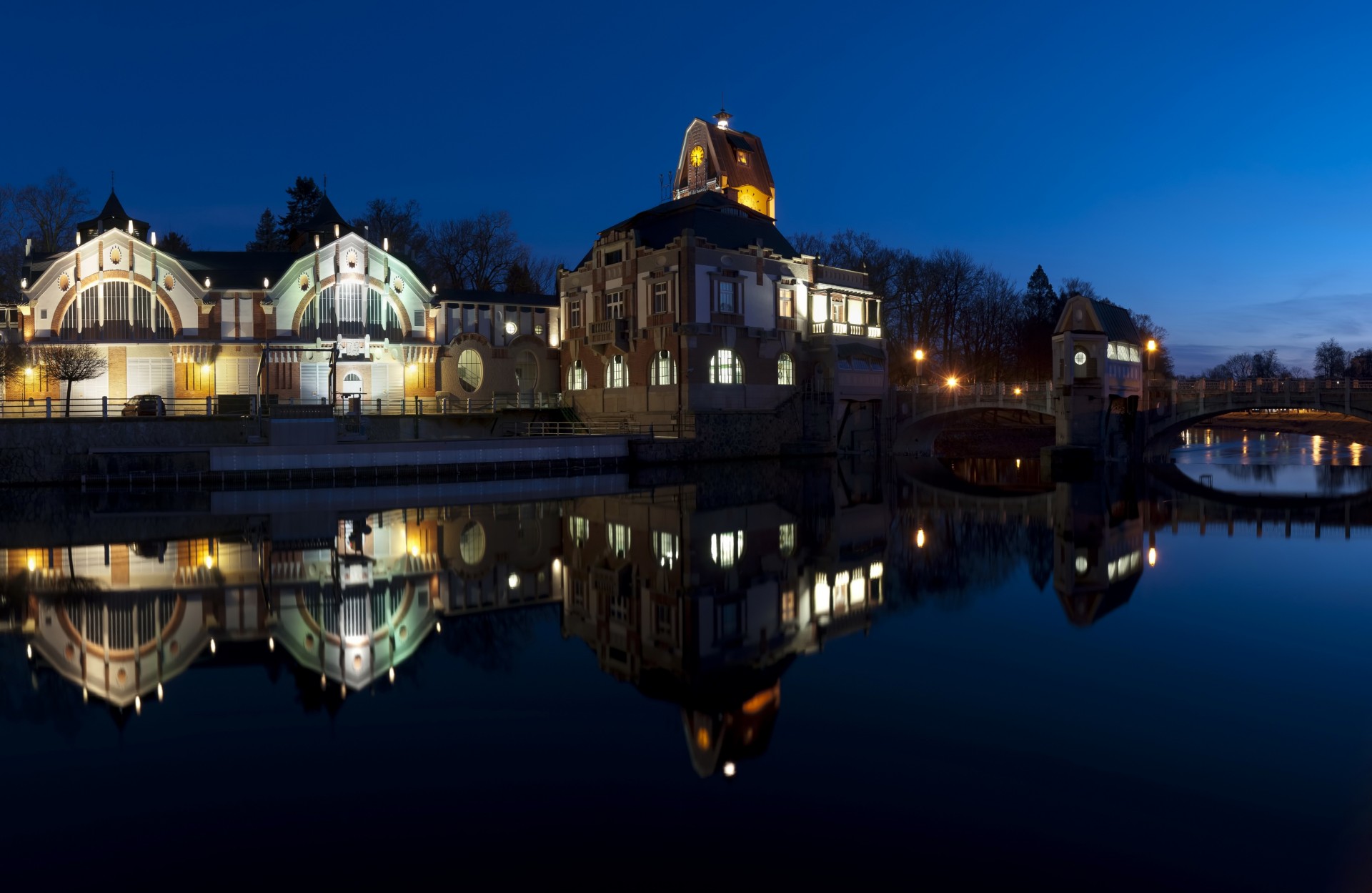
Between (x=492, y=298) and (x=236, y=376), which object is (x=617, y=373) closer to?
(x=492, y=298)

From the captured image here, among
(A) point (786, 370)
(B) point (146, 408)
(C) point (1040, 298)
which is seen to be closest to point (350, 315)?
(B) point (146, 408)

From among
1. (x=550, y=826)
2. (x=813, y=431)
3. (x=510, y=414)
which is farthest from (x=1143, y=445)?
(x=550, y=826)

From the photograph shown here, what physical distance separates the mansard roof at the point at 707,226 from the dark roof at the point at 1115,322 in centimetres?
1670

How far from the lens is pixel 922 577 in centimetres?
1791

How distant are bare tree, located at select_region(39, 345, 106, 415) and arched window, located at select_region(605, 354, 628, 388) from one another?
26057mm

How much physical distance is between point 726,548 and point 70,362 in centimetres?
4145

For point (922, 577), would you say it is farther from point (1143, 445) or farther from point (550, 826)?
point (1143, 445)

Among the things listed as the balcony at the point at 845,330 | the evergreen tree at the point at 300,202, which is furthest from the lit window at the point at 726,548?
the evergreen tree at the point at 300,202

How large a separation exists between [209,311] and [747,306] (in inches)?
1138

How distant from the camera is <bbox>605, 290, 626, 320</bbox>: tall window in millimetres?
53594

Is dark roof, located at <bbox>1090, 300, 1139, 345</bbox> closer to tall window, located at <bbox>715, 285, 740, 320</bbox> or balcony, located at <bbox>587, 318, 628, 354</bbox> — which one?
tall window, located at <bbox>715, 285, 740, 320</bbox>

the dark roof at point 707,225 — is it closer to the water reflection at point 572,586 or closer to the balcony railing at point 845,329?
the balcony railing at point 845,329

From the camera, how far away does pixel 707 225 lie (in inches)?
2066

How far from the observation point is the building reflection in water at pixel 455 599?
11023 mm
